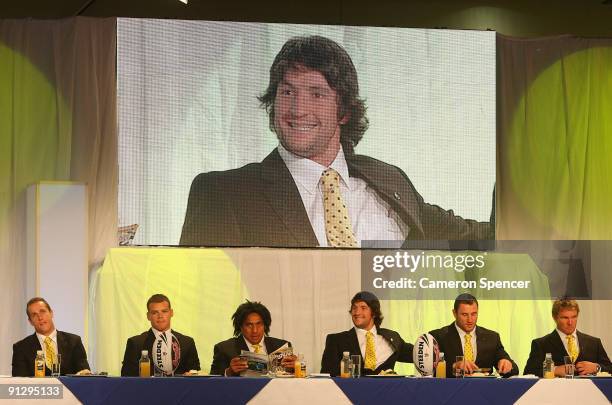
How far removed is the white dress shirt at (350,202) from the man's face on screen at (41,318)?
1.99 m

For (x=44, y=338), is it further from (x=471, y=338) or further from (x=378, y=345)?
(x=471, y=338)

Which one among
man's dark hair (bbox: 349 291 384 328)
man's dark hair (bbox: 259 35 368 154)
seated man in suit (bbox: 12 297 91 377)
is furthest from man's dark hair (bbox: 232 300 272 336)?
man's dark hair (bbox: 259 35 368 154)

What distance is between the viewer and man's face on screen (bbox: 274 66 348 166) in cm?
732

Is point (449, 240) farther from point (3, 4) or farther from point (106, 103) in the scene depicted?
point (3, 4)

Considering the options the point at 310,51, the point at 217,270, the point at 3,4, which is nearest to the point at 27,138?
the point at 3,4

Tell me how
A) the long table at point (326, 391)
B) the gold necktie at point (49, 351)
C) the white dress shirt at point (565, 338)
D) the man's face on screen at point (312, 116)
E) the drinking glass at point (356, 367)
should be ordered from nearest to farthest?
the long table at point (326, 391)
the drinking glass at point (356, 367)
the gold necktie at point (49, 351)
the white dress shirt at point (565, 338)
the man's face on screen at point (312, 116)

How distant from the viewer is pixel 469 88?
746 cm

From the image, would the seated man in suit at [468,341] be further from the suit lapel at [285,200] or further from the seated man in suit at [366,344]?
the suit lapel at [285,200]

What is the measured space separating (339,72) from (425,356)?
8.01 feet

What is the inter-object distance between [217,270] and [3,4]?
2502mm

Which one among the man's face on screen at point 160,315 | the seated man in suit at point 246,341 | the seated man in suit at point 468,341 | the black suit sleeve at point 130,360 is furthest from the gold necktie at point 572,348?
the black suit sleeve at point 130,360

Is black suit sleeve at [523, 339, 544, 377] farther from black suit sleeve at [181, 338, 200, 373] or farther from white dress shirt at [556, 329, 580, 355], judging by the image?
black suit sleeve at [181, 338, 200, 373]

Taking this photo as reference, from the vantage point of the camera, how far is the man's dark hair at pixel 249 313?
21.3 feet

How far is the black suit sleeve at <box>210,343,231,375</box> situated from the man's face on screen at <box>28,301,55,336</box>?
0.99 meters
